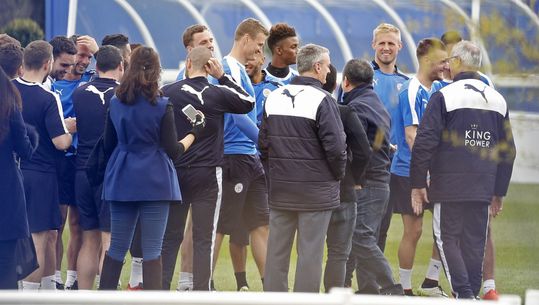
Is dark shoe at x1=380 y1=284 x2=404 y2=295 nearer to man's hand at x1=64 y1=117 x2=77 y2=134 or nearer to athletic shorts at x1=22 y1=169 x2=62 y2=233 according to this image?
athletic shorts at x1=22 y1=169 x2=62 y2=233

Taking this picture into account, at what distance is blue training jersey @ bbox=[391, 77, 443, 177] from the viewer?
9391 mm

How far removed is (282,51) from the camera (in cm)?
943

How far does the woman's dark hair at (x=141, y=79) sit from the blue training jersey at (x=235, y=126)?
3.44 feet

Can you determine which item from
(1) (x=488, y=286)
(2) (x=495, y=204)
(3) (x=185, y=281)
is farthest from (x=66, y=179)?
(1) (x=488, y=286)

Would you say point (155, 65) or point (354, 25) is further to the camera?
point (354, 25)

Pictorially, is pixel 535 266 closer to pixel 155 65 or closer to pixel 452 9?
pixel 155 65

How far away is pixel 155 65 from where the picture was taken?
25.0ft

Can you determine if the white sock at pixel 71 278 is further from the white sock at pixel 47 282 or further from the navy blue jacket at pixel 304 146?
the navy blue jacket at pixel 304 146

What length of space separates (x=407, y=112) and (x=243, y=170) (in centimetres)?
157

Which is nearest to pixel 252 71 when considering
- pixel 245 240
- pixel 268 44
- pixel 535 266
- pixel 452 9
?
pixel 268 44

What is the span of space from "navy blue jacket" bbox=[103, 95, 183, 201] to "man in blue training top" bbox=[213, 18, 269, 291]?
989 millimetres

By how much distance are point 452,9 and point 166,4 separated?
1032cm

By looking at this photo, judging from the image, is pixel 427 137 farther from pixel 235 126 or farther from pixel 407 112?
pixel 235 126

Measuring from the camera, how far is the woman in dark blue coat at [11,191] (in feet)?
23.9
